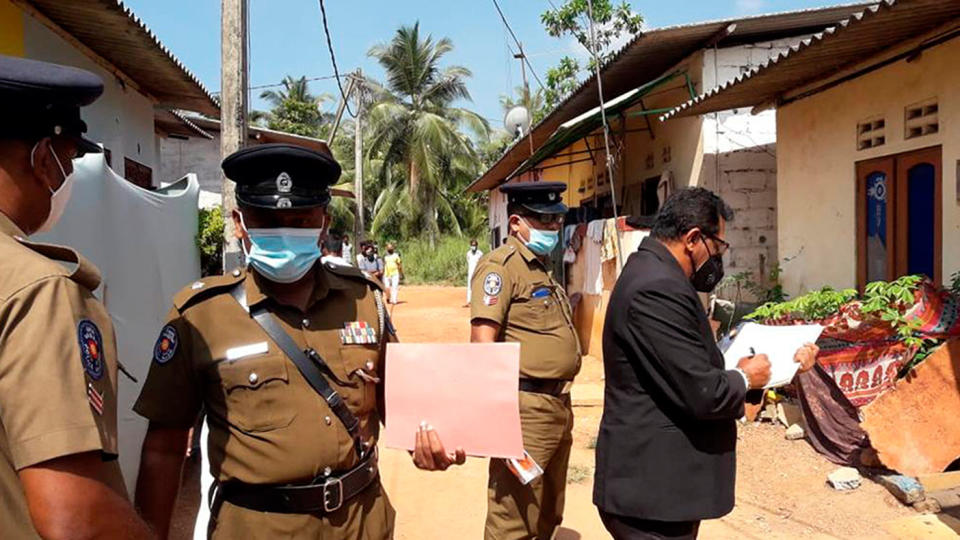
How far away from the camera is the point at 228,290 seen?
198 cm

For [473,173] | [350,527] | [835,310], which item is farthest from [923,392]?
[473,173]

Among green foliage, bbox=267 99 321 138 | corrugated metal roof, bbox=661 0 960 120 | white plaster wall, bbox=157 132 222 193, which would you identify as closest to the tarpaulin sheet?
corrugated metal roof, bbox=661 0 960 120

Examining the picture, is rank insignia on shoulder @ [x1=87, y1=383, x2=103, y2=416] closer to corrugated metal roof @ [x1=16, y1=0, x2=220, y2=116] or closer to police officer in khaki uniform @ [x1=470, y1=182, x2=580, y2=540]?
police officer in khaki uniform @ [x1=470, y1=182, x2=580, y2=540]

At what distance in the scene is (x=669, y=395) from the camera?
2.20 metres

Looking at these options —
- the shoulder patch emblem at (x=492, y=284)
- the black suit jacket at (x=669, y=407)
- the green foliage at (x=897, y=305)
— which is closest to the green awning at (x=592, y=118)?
the green foliage at (x=897, y=305)

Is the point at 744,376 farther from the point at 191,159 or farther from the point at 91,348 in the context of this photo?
the point at 191,159

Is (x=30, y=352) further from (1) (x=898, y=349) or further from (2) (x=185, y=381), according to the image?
(1) (x=898, y=349)

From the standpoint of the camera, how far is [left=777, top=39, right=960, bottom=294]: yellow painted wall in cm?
522

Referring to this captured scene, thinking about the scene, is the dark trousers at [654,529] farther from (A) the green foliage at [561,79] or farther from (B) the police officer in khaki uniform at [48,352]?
(A) the green foliage at [561,79]

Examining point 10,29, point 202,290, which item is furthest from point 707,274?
point 10,29

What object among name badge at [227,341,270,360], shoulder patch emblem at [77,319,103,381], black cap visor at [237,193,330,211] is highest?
black cap visor at [237,193,330,211]

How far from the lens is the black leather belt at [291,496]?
184 centimetres

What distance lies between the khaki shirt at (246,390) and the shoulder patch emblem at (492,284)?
1672 mm

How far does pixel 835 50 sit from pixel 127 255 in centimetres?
525
